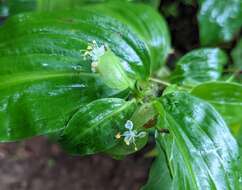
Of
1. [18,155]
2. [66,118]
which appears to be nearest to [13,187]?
[18,155]

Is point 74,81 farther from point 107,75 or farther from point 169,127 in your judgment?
point 169,127

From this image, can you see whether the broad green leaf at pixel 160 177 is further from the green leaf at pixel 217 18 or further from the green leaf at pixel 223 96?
the green leaf at pixel 217 18

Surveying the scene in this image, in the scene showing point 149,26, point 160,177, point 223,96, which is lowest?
point 160,177

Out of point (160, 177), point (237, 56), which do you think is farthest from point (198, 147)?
point (237, 56)

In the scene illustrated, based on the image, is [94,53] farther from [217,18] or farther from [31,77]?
[217,18]

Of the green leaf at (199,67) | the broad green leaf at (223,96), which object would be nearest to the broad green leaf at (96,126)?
the broad green leaf at (223,96)
